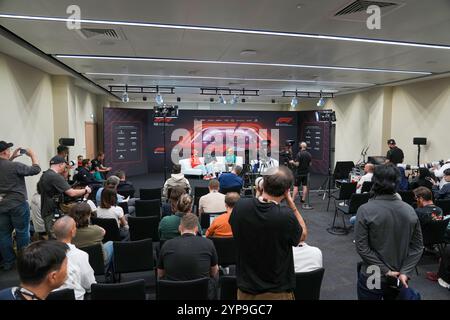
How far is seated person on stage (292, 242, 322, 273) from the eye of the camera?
2650 mm

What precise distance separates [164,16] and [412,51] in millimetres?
4401

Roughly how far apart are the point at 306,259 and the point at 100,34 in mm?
4233

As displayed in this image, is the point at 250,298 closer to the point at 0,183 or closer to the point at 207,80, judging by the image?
the point at 0,183

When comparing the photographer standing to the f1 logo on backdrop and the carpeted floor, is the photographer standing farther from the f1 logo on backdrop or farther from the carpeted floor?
the f1 logo on backdrop

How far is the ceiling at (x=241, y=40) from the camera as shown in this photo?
3.60 metres

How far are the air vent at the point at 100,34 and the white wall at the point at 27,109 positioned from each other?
76.2 inches

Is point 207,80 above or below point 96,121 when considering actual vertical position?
above

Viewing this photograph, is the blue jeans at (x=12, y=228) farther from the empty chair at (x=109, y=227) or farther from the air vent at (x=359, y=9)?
the air vent at (x=359, y=9)

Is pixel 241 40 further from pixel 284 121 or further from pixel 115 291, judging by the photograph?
pixel 284 121

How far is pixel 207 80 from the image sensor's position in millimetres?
9289

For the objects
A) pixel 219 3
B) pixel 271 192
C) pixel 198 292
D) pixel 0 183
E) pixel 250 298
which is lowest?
pixel 198 292

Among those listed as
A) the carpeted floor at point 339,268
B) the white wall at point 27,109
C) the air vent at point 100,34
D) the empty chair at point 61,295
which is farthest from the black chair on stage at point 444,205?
the white wall at point 27,109

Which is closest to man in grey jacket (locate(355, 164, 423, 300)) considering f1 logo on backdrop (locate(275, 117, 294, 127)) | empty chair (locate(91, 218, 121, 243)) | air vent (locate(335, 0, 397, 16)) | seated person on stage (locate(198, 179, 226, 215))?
air vent (locate(335, 0, 397, 16))

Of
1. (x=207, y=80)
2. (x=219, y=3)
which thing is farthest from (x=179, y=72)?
(x=219, y=3)
